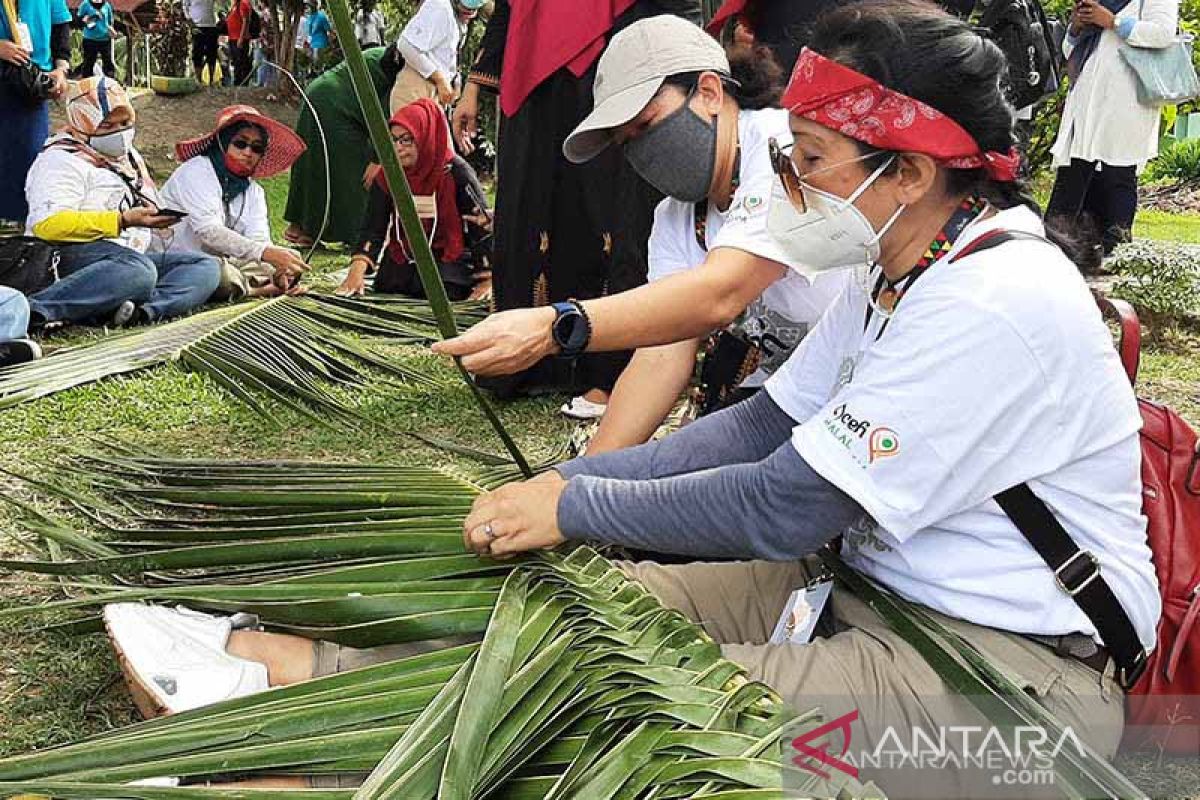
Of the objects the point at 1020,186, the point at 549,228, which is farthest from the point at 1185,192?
the point at 1020,186

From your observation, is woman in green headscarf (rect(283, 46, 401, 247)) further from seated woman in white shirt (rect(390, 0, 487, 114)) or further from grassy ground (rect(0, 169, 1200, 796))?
grassy ground (rect(0, 169, 1200, 796))

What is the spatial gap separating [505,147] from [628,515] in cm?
248

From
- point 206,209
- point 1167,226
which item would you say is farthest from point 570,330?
point 1167,226

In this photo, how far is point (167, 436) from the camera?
3.58 m

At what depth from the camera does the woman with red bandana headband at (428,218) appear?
572 centimetres

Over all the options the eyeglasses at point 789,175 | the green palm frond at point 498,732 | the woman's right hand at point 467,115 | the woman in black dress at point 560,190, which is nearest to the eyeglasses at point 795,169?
the eyeglasses at point 789,175

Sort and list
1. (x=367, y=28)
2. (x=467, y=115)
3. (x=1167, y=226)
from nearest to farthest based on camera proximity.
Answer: (x=467, y=115)
(x=1167, y=226)
(x=367, y=28)

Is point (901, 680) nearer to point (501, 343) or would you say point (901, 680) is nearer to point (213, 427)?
point (501, 343)

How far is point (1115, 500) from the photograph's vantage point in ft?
5.63

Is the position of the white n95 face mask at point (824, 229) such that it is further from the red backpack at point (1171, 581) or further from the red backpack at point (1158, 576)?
the red backpack at point (1171, 581)

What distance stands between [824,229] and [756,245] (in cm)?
50

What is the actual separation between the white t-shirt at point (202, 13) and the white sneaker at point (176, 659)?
13202mm

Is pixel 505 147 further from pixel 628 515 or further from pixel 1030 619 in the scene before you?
pixel 1030 619

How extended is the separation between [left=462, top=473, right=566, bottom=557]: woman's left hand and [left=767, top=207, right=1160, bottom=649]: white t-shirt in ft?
1.23
